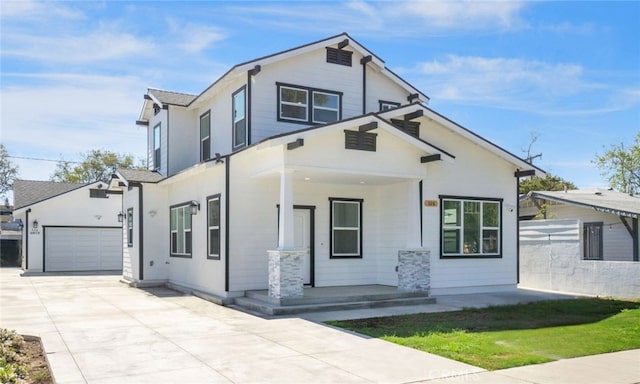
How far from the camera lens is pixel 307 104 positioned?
1523 centimetres

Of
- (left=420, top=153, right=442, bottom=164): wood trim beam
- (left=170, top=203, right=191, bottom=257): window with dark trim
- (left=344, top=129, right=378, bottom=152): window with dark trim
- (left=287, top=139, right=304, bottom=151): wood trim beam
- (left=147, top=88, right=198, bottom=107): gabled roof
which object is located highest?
(left=147, top=88, right=198, bottom=107): gabled roof

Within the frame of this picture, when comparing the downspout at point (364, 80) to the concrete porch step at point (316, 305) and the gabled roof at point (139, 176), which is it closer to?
the concrete porch step at point (316, 305)

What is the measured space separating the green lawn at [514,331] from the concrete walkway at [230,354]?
378mm

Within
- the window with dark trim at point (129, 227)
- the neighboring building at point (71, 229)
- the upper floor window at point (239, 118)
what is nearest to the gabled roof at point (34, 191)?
the neighboring building at point (71, 229)

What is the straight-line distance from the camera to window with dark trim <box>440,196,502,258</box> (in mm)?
14227

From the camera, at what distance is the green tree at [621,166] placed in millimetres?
35188

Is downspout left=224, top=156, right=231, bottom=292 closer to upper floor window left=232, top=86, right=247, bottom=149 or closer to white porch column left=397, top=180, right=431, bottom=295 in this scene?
upper floor window left=232, top=86, right=247, bottom=149

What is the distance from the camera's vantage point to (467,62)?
16.8 meters

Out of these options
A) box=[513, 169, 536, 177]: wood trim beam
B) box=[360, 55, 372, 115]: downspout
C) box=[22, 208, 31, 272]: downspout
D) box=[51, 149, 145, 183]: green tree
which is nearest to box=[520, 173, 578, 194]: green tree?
box=[513, 169, 536, 177]: wood trim beam

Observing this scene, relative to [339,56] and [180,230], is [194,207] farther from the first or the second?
[339,56]

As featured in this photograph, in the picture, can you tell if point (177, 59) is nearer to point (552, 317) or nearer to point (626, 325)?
point (552, 317)

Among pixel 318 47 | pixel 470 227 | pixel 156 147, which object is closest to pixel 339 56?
pixel 318 47

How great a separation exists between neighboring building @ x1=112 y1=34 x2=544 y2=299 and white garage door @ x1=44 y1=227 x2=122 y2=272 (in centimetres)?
967

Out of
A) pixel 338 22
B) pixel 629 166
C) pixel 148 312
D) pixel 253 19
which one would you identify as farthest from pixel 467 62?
pixel 629 166
